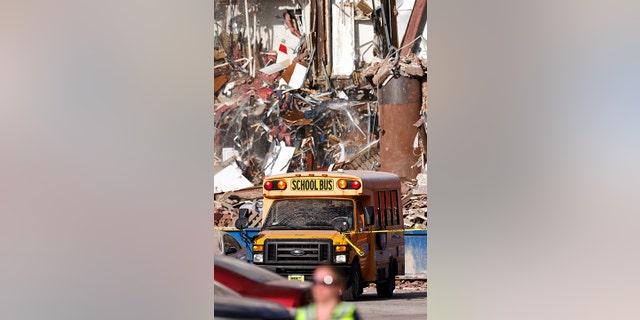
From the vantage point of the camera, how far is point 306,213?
949 centimetres

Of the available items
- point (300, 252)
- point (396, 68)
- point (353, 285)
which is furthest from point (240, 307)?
point (396, 68)

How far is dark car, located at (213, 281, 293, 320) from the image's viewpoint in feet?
28.6

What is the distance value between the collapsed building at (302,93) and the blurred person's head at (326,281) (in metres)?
0.86

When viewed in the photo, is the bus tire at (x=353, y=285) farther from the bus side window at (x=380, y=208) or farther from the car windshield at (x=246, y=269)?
the car windshield at (x=246, y=269)

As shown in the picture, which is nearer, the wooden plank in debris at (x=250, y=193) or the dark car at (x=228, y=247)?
the dark car at (x=228, y=247)

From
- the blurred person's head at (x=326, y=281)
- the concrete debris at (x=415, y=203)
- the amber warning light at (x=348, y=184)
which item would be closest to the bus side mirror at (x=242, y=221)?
the blurred person's head at (x=326, y=281)

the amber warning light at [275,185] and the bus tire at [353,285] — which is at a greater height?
the amber warning light at [275,185]

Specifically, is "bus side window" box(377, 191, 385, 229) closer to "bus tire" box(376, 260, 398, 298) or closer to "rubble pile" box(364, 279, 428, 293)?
"bus tire" box(376, 260, 398, 298)

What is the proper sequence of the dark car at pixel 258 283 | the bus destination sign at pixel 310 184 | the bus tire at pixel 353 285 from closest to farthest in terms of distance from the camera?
the dark car at pixel 258 283 < the bus tire at pixel 353 285 < the bus destination sign at pixel 310 184

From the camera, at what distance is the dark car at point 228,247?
9.48 m

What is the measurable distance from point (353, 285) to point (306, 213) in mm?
804

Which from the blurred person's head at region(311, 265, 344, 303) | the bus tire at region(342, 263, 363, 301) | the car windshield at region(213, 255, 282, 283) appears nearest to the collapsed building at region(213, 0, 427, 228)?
the car windshield at region(213, 255, 282, 283)
